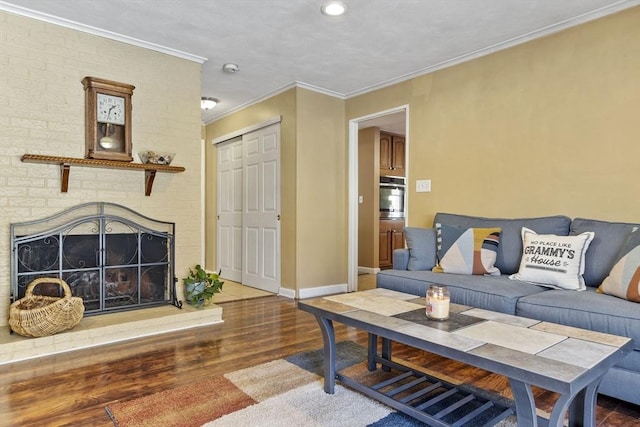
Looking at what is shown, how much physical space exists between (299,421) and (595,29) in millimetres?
3307

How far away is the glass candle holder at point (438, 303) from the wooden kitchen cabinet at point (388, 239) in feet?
14.8

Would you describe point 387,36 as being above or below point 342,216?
above

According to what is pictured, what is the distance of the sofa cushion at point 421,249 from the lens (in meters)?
3.21

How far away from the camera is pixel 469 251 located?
2967 mm

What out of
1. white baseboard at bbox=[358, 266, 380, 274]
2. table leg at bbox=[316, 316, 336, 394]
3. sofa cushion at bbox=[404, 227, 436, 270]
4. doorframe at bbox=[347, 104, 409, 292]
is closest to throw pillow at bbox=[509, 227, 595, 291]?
Answer: sofa cushion at bbox=[404, 227, 436, 270]

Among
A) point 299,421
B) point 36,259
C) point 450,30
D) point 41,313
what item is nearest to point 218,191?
point 36,259

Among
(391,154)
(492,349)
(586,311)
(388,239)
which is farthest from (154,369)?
(391,154)

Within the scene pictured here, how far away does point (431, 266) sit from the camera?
3217mm

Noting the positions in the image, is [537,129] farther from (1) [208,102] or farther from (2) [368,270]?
(1) [208,102]

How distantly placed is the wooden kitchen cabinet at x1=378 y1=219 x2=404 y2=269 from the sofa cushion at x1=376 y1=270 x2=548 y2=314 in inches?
127

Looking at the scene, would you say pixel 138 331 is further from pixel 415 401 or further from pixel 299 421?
pixel 415 401

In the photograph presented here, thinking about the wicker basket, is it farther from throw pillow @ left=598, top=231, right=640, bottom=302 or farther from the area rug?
throw pillow @ left=598, top=231, right=640, bottom=302

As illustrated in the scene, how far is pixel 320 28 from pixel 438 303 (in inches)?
94.6

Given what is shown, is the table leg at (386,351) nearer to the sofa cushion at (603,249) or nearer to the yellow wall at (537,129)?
the sofa cushion at (603,249)
